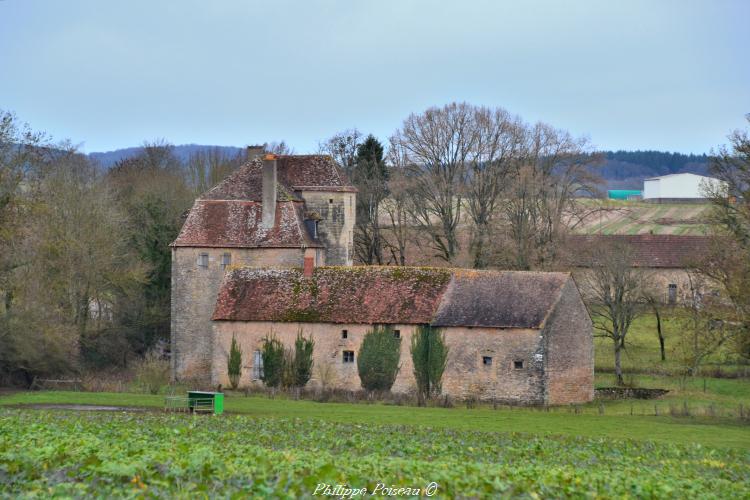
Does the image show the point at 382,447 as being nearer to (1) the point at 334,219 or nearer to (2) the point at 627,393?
(2) the point at 627,393

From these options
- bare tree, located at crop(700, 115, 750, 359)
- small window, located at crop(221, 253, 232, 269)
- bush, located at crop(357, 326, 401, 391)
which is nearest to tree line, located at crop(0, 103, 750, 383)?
bare tree, located at crop(700, 115, 750, 359)

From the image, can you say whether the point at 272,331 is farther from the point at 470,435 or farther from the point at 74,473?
the point at 74,473

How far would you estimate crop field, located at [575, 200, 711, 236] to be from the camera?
82.4m

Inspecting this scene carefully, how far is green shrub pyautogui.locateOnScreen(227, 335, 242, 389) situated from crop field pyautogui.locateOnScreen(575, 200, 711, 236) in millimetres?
40207

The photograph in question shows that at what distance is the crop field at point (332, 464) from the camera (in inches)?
645

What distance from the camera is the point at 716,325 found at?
123ft

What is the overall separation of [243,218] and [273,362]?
901 cm

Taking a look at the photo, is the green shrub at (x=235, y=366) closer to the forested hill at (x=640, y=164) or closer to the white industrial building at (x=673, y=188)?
the white industrial building at (x=673, y=188)

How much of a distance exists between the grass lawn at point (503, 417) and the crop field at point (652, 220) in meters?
42.0

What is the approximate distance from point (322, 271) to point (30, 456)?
2832cm

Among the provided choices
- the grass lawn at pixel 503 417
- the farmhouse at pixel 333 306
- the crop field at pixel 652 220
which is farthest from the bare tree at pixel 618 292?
the crop field at pixel 652 220

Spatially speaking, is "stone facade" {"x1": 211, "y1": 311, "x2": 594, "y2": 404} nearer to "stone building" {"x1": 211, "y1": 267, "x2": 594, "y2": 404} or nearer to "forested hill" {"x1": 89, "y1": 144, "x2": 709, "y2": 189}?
"stone building" {"x1": 211, "y1": 267, "x2": 594, "y2": 404}

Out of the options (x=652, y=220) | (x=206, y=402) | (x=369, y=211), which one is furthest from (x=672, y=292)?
(x=206, y=402)

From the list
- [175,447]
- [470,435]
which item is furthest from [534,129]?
[175,447]
